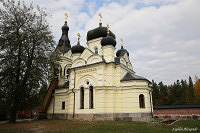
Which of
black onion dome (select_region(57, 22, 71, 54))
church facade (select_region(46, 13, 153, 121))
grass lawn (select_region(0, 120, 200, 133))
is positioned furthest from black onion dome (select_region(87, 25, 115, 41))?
grass lawn (select_region(0, 120, 200, 133))

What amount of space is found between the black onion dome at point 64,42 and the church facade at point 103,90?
489cm

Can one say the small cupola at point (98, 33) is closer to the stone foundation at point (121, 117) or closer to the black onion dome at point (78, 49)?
the black onion dome at point (78, 49)

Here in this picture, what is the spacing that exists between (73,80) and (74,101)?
2623 millimetres

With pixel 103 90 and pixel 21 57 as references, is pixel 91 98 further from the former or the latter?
pixel 21 57

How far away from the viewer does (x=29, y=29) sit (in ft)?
56.9

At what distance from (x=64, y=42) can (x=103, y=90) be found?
13157mm

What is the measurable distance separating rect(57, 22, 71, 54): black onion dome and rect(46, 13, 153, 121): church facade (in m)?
4.89

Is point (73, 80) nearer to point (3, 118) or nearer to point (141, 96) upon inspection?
point (141, 96)

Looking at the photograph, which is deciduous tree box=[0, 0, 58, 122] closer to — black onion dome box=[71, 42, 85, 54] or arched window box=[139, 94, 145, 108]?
black onion dome box=[71, 42, 85, 54]

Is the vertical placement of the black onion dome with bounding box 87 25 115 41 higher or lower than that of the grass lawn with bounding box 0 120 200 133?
higher

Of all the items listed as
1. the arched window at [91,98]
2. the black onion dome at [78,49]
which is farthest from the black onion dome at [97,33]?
the arched window at [91,98]

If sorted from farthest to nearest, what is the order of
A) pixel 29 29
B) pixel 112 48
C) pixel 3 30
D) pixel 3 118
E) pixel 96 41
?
pixel 96 41, pixel 3 118, pixel 112 48, pixel 29 29, pixel 3 30

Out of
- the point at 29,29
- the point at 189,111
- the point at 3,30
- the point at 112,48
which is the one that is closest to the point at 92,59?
the point at 112,48

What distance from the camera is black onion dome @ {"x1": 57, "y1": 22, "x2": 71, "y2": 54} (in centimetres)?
2680
